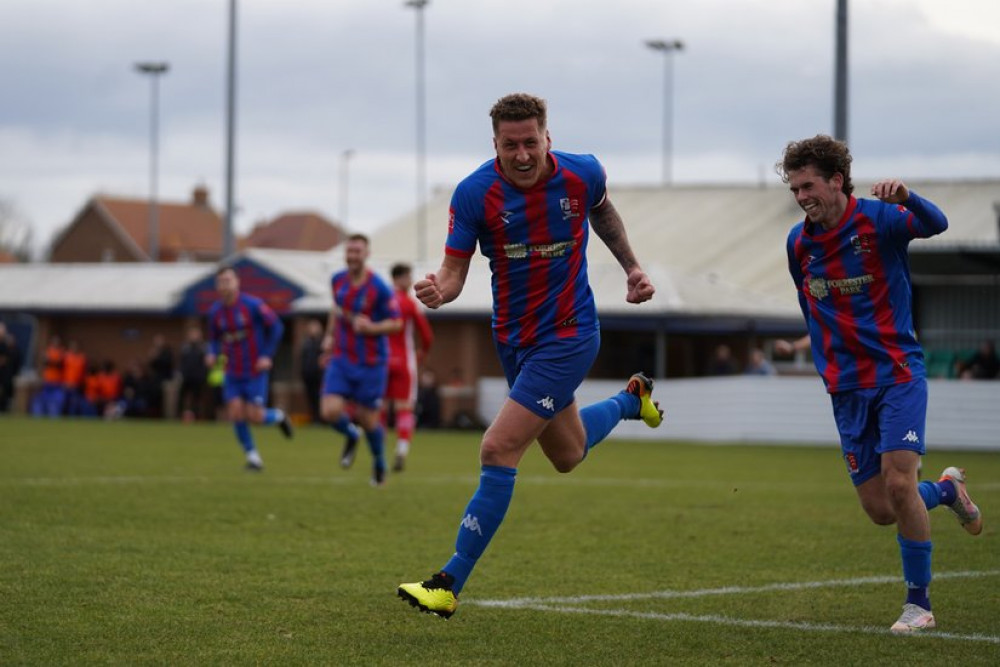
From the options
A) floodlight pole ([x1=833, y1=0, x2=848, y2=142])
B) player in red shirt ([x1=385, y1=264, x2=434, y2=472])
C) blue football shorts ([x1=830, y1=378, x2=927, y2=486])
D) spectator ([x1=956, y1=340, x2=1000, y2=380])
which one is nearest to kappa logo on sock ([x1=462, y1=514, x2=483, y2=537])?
blue football shorts ([x1=830, y1=378, x2=927, y2=486])

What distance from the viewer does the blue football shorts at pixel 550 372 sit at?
747 cm

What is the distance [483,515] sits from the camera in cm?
730

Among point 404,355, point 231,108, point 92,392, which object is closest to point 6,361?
point 92,392

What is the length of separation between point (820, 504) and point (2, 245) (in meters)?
87.8

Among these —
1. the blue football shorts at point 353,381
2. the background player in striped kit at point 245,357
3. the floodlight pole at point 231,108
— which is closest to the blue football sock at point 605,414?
the blue football shorts at point 353,381

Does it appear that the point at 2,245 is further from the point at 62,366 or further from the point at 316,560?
the point at 316,560

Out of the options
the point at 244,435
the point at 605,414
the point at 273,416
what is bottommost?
the point at 244,435

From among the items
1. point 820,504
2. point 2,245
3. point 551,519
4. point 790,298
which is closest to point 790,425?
point 790,298

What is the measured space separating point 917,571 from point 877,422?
72cm

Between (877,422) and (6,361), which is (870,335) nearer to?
(877,422)

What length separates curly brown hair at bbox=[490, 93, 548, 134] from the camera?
724cm

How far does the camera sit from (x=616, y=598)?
8.27 m

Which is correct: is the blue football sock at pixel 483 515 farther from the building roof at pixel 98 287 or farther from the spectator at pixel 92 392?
the building roof at pixel 98 287

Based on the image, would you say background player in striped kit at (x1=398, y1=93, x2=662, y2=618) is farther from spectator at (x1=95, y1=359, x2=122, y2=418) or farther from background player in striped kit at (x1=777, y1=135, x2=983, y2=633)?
spectator at (x1=95, y1=359, x2=122, y2=418)
